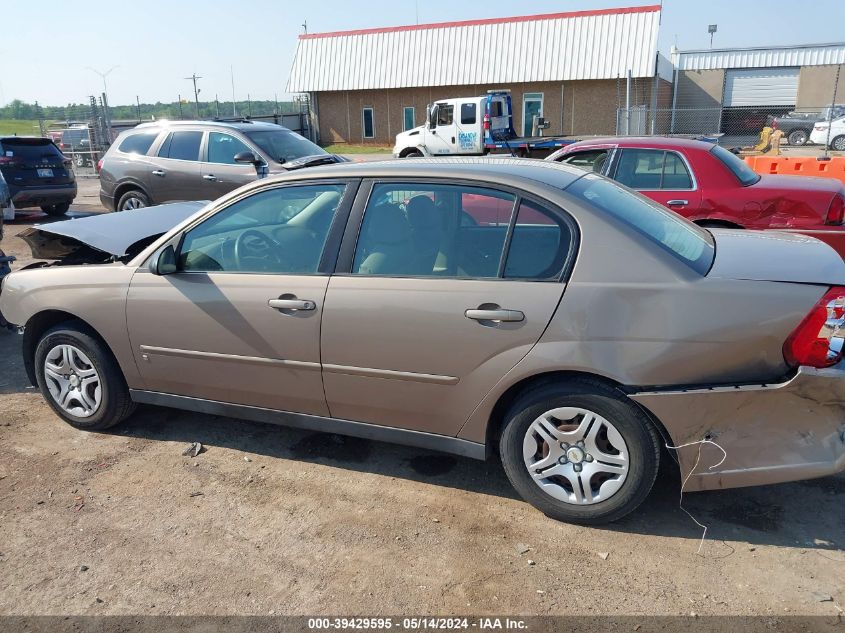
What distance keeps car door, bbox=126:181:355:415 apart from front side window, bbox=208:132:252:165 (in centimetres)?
659

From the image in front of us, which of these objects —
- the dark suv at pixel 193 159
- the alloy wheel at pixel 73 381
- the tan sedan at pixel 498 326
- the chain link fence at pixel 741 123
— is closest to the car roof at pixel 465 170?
the tan sedan at pixel 498 326

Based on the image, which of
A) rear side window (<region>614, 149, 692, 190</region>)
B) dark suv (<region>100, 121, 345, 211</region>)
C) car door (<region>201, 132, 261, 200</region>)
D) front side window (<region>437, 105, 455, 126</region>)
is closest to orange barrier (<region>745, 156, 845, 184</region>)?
rear side window (<region>614, 149, 692, 190</region>)

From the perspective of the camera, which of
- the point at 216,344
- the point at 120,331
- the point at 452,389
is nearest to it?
the point at 452,389

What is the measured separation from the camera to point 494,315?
10.7 ft

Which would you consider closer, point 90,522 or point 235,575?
point 235,575

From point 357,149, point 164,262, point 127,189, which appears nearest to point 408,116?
point 357,149

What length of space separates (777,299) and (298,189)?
2472 mm

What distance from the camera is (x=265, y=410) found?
4.01 metres

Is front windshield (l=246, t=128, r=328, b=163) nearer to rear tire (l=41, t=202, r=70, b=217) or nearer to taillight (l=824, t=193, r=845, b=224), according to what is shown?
rear tire (l=41, t=202, r=70, b=217)

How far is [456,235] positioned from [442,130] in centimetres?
1854

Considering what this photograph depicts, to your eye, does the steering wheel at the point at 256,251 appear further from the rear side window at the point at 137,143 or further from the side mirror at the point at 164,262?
the rear side window at the point at 137,143

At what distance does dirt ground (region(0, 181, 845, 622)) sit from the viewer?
2938 mm

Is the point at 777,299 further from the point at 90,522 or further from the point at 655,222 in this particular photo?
the point at 90,522

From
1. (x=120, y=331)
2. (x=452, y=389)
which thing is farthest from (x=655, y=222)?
(x=120, y=331)
